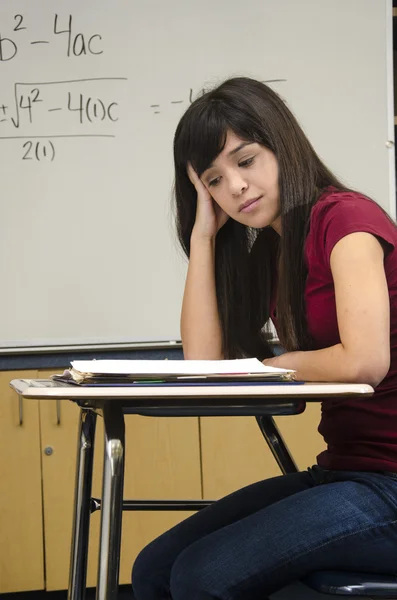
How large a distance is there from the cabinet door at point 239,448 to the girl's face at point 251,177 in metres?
1.27

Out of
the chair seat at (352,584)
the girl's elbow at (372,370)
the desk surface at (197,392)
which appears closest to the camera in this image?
the desk surface at (197,392)

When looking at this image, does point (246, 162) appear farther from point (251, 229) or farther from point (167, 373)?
point (167, 373)

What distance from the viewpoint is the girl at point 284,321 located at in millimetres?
1034

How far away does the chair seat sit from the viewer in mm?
970

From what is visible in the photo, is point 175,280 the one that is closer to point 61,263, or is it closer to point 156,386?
point 61,263

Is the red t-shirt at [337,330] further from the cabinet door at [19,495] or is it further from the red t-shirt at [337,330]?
the cabinet door at [19,495]

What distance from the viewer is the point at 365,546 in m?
1.03

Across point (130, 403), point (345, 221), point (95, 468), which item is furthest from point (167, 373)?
point (95, 468)

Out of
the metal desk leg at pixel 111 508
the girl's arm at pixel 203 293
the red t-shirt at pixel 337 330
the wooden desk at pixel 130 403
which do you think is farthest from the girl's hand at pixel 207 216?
the metal desk leg at pixel 111 508

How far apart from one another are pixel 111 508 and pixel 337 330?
479 mm

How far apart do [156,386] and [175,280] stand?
1.71 meters

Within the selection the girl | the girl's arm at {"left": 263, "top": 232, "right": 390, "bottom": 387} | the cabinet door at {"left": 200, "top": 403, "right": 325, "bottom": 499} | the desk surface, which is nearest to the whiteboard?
the cabinet door at {"left": 200, "top": 403, "right": 325, "bottom": 499}

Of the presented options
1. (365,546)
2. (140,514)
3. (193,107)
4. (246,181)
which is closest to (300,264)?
(246,181)

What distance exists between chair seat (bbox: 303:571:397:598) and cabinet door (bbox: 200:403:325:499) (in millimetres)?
1557
